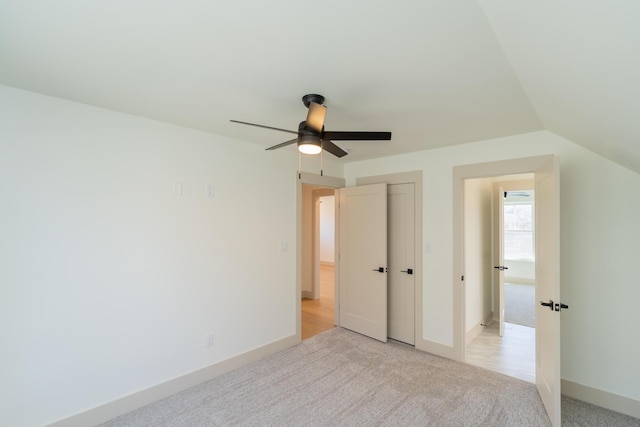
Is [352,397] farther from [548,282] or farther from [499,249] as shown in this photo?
[499,249]

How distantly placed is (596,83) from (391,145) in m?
2.15

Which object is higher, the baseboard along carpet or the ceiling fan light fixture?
the ceiling fan light fixture

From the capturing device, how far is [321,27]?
1.32 meters

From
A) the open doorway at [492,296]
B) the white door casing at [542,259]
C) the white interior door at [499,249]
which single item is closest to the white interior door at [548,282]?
the white door casing at [542,259]

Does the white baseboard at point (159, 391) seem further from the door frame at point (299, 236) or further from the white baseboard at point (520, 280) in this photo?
the white baseboard at point (520, 280)

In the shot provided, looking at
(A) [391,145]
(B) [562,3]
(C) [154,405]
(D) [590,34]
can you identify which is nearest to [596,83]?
(D) [590,34]

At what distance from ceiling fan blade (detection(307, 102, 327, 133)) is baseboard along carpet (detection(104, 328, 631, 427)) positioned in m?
2.23

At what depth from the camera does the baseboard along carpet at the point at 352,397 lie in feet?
7.57

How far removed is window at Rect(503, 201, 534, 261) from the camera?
756 cm

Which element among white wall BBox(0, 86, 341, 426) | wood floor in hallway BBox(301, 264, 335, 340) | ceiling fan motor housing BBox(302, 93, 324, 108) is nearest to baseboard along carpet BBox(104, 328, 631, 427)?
white wall BBox(0, 86, 341, 426)

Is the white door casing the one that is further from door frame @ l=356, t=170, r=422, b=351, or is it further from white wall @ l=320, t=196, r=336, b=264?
white wall @ l=320, t=196, r=336, b=264

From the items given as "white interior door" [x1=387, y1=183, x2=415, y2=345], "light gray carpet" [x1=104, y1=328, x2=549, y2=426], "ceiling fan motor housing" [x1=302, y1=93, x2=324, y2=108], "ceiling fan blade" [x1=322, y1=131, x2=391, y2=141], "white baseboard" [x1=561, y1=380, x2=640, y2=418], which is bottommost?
"light gray carpet" [x1=104, y1=328, x2=549, y2=426]

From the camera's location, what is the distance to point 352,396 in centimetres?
261

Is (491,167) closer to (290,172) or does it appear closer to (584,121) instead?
→ (584,121)
